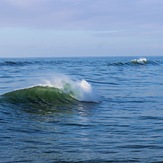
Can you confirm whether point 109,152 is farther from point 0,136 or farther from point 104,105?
point 104,105

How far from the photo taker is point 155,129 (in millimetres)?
10188

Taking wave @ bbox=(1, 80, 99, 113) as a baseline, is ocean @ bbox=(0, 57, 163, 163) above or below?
below

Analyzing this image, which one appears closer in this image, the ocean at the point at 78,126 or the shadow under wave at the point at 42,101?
the ocean at the point at 78,126

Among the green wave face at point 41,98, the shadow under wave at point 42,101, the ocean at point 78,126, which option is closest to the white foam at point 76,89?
the ocean at point 78,126

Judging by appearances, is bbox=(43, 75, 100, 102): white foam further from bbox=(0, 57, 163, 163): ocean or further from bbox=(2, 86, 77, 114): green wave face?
bbox=(2, 86, 77, 114): green wave face

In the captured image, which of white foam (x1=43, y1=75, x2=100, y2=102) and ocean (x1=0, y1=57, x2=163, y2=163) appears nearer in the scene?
ocean (x1=0, y1=57, x2=163, y2=163)

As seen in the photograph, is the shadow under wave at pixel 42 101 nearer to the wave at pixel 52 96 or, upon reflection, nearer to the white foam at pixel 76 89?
the wave at pixel 52 96

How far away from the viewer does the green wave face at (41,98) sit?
14744 mm

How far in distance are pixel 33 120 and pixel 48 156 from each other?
Result: 4.06m

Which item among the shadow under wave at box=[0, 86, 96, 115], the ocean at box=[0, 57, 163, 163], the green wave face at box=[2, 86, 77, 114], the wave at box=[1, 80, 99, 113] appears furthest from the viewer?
the wave at box=[1, 80, 99, 113]

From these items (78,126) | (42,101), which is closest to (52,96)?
(42,101)

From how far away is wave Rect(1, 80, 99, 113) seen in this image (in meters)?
15.2

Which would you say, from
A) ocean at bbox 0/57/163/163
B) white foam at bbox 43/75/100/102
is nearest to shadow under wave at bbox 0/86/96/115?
ocean at bbox 0/57/163/163

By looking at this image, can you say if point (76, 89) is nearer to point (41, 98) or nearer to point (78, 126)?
point (41, 98)
